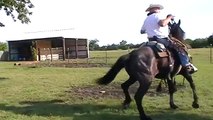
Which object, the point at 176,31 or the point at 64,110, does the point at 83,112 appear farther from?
the point at 176,31

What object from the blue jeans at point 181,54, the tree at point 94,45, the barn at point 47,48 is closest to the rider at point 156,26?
the blue jeans at point 181,54

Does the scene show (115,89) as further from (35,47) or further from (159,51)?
(35,47)

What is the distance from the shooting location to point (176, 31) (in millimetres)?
9578

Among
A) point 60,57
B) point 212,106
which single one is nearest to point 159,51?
point 212,106

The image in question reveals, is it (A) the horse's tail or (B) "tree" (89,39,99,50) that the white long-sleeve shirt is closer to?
(A) the horse's tail

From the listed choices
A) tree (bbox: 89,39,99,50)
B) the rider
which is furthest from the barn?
tree (bbox: 89,39,99,50)

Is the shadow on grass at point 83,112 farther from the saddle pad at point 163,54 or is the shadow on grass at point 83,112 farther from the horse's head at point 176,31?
the horse's head at point 176,31

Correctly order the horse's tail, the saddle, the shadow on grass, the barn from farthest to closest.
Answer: the barn < the horse's tail < the saddle < the shadow on grass

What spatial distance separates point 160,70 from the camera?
873 centimetres

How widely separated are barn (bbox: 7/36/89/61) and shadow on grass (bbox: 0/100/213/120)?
115ft

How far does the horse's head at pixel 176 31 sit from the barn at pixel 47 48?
117 ft

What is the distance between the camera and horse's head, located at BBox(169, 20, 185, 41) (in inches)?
376

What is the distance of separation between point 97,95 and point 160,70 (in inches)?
113

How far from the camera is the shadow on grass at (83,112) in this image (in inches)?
324
